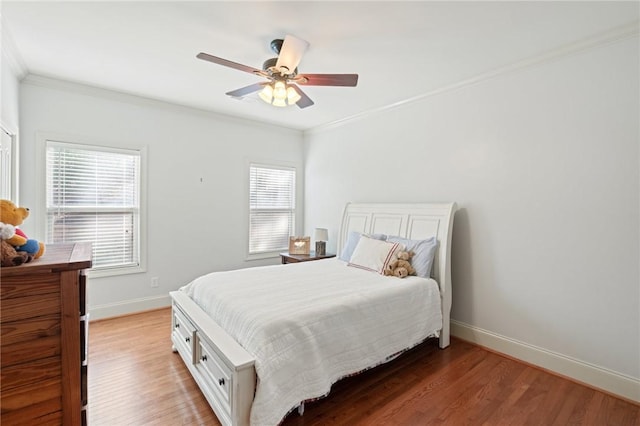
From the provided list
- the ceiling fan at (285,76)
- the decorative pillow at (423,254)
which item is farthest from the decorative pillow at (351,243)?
the ceiling fan at (285,76)

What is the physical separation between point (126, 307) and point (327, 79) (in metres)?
3.39

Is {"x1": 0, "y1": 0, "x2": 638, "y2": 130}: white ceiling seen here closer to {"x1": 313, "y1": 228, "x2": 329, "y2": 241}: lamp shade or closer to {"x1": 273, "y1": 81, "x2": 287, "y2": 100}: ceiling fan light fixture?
{"x1": 273, "y1": 81, "x2": 287, "y2": 100}: ceiling fan light fixture

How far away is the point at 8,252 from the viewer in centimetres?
113

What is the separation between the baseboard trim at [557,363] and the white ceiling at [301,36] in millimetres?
2485

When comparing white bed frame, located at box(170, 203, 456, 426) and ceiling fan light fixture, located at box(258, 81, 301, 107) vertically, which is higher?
ceiling fan light fixture, located at box(258, 81, 301, 107)

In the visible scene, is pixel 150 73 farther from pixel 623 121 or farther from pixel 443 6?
pixel 623 121

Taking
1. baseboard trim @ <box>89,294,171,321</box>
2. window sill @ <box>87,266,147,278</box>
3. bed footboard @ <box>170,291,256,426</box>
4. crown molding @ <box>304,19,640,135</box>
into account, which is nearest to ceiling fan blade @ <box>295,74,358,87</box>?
crown molding @ <box>304,19,640,135</box>

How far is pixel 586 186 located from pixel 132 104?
4547 mm

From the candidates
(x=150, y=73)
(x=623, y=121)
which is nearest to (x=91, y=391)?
(x=150, y=73)

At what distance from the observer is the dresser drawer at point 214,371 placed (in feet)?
5.81

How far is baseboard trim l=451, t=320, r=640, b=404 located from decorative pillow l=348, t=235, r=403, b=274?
1.02 meters

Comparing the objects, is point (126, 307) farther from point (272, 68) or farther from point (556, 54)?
point (556, 54)

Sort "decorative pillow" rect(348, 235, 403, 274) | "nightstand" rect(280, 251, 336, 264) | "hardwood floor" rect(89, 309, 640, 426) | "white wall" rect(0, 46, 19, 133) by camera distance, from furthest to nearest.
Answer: "nightstand" rect(280, 251, 336, 264) < "decorative pillow" rect(348, 235, 403, 274) < "white wall" rect(0, 46, 19, 133) < "hardwood floor" rect(89, 309, 640, 426)

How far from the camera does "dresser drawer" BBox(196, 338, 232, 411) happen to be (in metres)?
1.77
